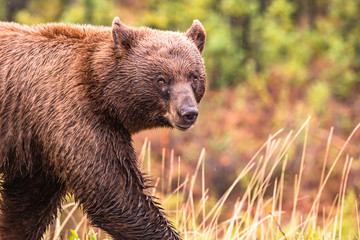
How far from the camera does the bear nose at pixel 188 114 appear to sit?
436cm

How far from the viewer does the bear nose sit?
4.36 m

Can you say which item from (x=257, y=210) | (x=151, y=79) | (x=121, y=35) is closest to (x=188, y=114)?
(x=151, y=79)

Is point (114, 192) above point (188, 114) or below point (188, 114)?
below

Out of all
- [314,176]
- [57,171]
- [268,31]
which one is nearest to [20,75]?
[57,171]

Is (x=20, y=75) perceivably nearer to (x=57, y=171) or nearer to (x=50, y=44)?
(x=50, y=44)

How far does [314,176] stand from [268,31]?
216 inches

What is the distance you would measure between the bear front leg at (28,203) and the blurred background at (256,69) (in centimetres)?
896

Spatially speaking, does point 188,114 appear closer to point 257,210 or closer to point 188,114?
point 188,114

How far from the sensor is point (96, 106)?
452 cm

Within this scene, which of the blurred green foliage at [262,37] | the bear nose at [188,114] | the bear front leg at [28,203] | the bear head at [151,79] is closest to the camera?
the bear nose at [188,114]

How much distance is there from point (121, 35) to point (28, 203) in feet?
4.92

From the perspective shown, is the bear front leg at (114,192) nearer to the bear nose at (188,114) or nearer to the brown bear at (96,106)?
the brown bear at (96,106)

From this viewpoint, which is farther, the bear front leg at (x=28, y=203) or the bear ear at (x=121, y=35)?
the bear front leg at (x=28, y=203)

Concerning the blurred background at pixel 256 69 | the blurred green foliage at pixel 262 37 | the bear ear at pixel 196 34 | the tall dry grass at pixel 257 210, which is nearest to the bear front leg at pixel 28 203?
the tall dry grass at pixel 257 210
